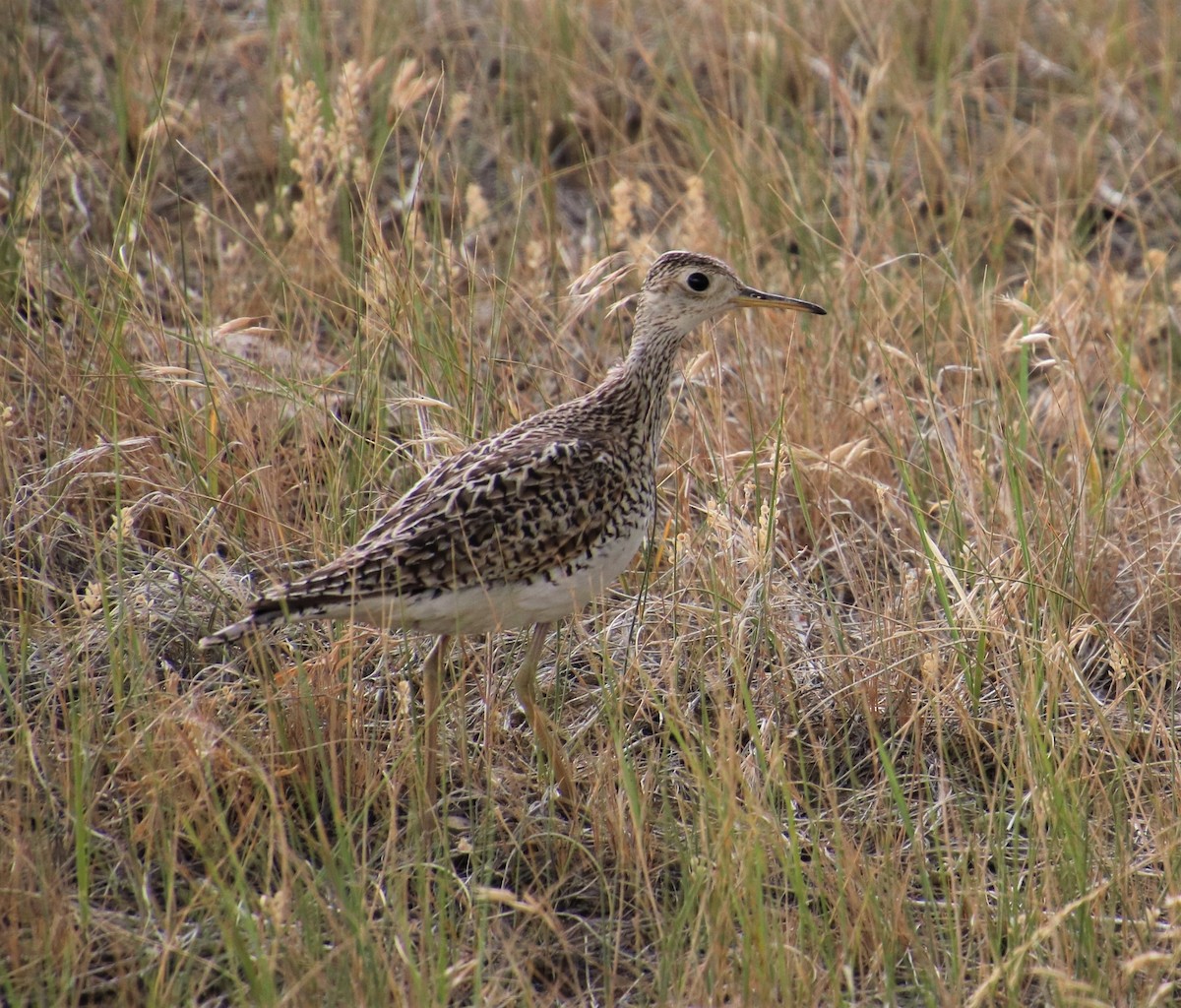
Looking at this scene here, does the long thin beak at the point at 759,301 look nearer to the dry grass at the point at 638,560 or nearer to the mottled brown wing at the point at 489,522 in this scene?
the dry grass at the point at 638,560

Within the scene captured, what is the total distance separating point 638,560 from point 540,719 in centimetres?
96

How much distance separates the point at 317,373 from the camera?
519 cm

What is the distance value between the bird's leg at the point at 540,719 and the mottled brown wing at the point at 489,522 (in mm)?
265

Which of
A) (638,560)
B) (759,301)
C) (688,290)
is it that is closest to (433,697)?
(638,560)

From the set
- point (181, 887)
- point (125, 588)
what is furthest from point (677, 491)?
point (181, 887)

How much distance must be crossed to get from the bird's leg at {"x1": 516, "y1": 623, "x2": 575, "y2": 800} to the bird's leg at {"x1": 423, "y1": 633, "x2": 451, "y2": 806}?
0.21 meters

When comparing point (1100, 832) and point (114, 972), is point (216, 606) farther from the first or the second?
point (1100, 832)

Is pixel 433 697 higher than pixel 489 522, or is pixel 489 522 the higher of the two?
pixel 489 522

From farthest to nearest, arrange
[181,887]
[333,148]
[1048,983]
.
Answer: [333,148] → [181,887] → [1048,983]

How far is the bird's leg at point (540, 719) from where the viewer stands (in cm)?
388

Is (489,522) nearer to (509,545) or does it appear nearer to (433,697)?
(509,545)

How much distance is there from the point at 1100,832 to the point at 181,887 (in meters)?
2.12

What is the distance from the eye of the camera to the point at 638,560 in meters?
4.75

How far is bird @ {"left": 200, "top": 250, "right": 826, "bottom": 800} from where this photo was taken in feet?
12.1
